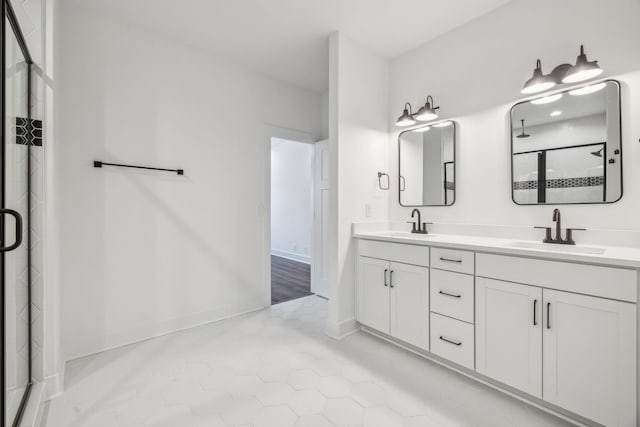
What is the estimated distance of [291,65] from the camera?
2.99m

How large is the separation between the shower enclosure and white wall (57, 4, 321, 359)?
568 millimetres

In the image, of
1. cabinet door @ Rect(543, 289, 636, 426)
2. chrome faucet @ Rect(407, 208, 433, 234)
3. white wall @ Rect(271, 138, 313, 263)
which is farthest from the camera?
white wall @ Rect(271, 138, 313, 263)

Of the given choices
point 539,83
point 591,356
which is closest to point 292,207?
point 539,83

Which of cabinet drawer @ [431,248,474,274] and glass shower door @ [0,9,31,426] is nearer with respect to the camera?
glass shower door @ [0,9,31,426]

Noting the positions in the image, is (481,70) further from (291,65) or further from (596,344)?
(596,344)

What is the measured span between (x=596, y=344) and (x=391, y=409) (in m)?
1.03

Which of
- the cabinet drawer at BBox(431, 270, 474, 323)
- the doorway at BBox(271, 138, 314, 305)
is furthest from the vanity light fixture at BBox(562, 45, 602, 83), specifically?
the doorway at BBox(271, 138, 314, 305)

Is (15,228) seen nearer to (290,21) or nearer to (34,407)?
(34,407)

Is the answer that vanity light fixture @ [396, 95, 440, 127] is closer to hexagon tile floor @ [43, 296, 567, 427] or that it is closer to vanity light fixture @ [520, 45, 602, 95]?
vanity light fixture @ [520, 45, 602, 95]

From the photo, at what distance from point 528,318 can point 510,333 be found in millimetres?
136

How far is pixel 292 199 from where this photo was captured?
6027 millimetres

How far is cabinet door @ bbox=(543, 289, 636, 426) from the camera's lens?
1.28 m

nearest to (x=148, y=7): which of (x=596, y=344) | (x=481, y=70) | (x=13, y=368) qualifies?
(x=13, y=368)

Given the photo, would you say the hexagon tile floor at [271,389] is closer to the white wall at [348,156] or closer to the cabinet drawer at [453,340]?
the cabinet drawer at [453,340]
